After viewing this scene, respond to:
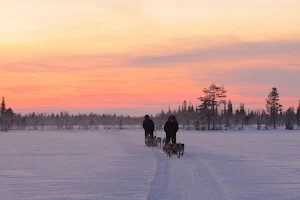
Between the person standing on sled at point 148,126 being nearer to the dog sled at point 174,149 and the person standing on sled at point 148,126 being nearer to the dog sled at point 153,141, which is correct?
the dog sled at point 153,141

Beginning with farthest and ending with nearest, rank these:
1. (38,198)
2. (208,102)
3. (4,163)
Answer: (208,102)
(4,163)
(38,198)

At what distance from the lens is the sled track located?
1068cm

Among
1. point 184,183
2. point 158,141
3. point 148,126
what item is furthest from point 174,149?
point 148,126

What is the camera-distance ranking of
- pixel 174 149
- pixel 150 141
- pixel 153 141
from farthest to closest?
pixel 150 141, pixel 153 141, pixel 174 149

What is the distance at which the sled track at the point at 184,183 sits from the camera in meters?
10.7

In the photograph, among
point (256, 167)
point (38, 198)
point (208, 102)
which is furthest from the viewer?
point (208, 102)

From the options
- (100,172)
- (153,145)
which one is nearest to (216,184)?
(100,172)

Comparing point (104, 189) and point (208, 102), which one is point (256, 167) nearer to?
point (104, 189)

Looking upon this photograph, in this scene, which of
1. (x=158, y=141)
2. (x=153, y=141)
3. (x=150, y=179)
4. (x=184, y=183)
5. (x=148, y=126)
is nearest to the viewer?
(x=184, y=183)

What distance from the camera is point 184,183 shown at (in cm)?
1261

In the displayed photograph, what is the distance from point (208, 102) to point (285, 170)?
73.4 meters

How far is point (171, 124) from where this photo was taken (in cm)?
2434

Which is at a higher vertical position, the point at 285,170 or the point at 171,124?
the point at 171,124

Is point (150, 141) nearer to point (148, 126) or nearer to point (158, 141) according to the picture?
point (158, 141)
